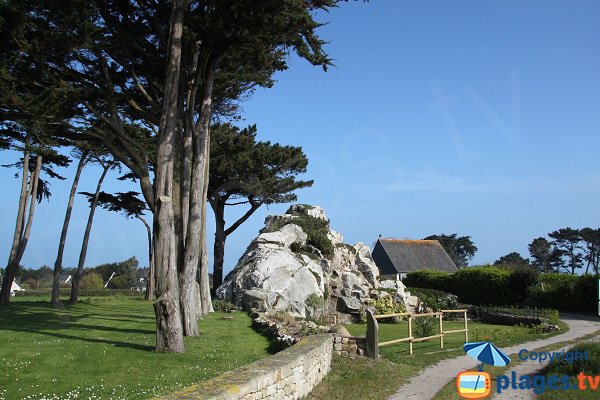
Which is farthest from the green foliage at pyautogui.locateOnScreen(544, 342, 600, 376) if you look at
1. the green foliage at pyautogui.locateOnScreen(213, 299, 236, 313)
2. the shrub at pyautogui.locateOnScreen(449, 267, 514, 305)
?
the shrub at pyautogui.locateOnScreen(449, 267, 514, 305)

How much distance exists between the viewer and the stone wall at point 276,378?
6.01 m

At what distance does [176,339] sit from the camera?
A: 453 inches

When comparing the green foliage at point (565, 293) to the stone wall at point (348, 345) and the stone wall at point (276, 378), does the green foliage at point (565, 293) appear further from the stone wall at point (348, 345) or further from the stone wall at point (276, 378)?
the stone wall at point (276, 378)

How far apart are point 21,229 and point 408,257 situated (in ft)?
105

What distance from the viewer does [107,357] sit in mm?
10859

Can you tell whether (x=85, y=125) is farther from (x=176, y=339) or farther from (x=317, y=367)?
(x=317, y=367)

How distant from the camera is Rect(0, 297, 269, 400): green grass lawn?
828cm

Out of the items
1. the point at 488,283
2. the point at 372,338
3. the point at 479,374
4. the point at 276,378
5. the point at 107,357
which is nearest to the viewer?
the point at 276,378

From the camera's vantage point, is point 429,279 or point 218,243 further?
point 429,279

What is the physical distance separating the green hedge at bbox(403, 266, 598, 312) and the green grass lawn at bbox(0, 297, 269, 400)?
1974cm

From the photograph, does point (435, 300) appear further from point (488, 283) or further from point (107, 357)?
point (107, 357)

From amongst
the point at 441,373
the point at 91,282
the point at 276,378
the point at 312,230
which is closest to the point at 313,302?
the point at 312,230

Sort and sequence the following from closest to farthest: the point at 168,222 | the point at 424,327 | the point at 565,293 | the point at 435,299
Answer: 1. the point at 168,222
2. the point at 424,327
3. the point at 565,293
4. the point at 435,299

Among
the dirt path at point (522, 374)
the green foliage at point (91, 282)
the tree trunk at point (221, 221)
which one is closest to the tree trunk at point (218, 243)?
the tree trunk at point (221, 221)
